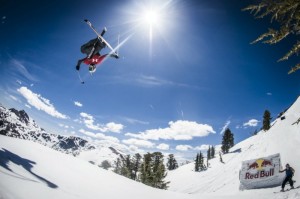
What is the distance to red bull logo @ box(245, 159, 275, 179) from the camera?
69.7ft

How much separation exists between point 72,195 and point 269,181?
19652 millimetres

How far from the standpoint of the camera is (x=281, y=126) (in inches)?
1492

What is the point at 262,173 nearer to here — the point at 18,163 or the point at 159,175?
the point at 18,163

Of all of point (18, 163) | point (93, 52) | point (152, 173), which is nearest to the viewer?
point (18, 163)

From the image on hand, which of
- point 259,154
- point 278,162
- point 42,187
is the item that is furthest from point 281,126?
A: point 42,187

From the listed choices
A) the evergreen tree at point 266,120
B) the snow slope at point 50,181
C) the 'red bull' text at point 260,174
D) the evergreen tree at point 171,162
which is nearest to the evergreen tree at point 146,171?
the 'red bull' text at point 260,174

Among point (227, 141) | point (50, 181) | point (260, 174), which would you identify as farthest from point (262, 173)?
point (227, 141)

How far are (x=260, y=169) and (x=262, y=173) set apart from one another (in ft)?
1.81

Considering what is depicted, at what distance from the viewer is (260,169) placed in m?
22.1

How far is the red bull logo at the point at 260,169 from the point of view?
69.7 ft

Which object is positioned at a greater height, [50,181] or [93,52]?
[93,52]

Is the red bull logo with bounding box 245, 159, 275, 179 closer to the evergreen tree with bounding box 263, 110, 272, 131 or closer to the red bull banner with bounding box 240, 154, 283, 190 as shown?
the red bull banner with bounding box 240, 154, 283, 190

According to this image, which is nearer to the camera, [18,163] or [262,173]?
[18,163]

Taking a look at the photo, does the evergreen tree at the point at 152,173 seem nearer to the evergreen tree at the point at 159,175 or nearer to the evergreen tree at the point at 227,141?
the evergreen tree at the point at 159,175
